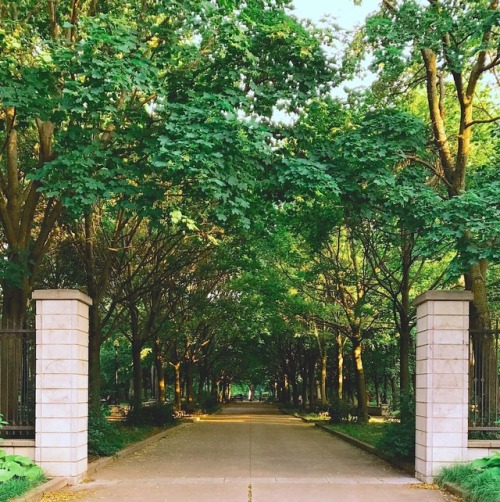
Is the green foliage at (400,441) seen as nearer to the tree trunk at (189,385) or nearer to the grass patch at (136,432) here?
the grass patch at (136,432)

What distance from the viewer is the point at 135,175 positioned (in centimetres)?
1284

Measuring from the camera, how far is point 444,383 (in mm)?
11883

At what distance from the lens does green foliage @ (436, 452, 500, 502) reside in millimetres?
9062

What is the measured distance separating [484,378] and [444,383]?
101 cm

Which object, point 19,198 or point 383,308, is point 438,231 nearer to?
point 19,198

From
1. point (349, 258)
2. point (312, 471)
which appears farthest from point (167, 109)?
point (349, 258)

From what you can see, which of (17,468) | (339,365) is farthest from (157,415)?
(17,468)

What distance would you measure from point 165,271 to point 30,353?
12.3m

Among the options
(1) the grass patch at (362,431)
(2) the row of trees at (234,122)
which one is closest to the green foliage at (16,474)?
(2) the row of trees at (234,122)

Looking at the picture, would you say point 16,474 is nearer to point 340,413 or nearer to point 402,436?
point 402,436

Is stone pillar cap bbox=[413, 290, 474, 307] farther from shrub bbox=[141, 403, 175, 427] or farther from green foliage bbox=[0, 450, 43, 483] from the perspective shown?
shrub bbox=[141, 403, 175, 427]

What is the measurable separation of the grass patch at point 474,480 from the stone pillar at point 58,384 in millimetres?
6090

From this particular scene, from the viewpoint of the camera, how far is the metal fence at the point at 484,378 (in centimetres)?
1227

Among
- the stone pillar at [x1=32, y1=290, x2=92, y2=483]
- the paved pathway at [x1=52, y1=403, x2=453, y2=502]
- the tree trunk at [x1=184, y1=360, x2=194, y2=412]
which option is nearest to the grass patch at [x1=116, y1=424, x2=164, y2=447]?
the paved pathway at [x1=52, y1=403, x2=453, y2=502]
